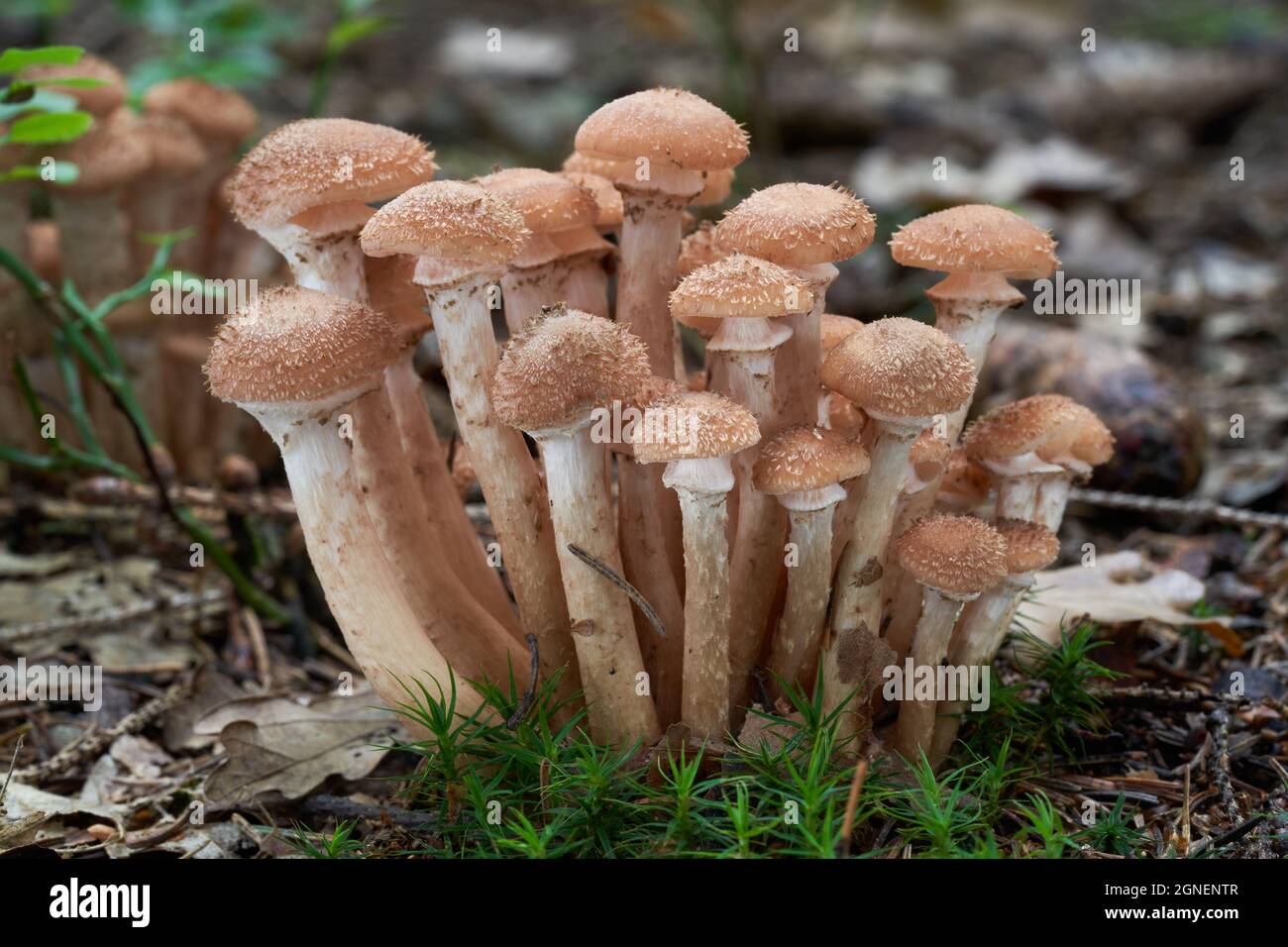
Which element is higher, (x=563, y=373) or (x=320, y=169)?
(x=320, y=169)

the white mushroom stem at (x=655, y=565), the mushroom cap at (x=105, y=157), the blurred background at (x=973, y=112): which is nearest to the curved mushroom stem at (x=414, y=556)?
the white mushroom stem at (x=655, y=565)

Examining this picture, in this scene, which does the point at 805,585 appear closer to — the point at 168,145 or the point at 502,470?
the point at 502,470

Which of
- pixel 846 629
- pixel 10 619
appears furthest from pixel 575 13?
pixel 846 629

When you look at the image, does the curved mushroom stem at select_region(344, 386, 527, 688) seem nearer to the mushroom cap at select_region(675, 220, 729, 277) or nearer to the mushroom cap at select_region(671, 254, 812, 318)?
the mushroom cap at select_region(675, 220, 729, 277)

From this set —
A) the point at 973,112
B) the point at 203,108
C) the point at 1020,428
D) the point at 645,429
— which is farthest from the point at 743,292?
the point at 973,112

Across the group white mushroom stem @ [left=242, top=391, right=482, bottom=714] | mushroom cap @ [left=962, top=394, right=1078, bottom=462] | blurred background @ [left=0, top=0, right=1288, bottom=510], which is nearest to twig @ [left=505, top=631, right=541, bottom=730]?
white mushroom stem @ [left=242, top=391, right=482, bottom=714]
